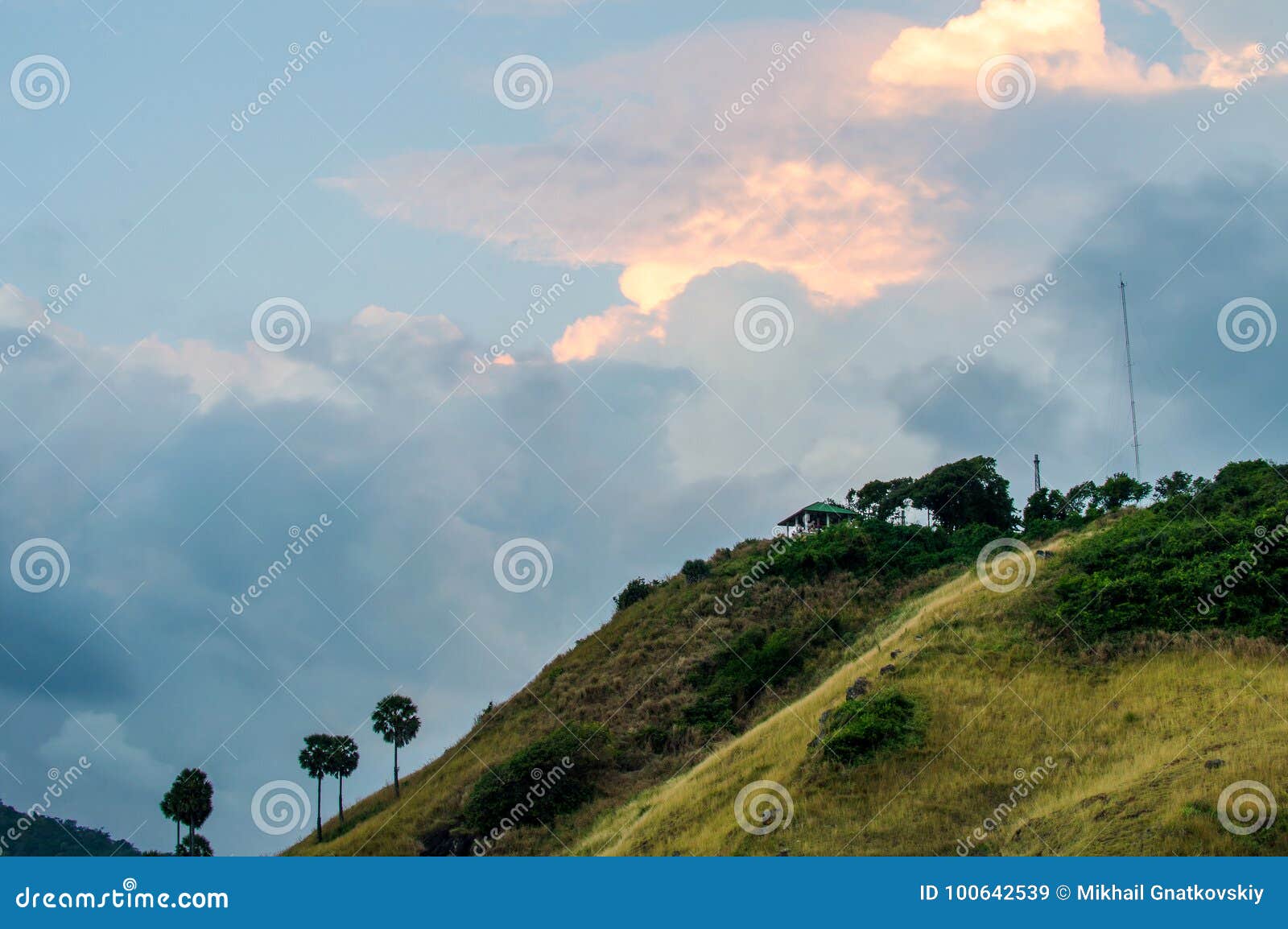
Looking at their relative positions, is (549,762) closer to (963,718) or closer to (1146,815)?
(963,718)

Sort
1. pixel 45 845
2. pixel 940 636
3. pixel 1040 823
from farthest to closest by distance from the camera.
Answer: pixel 45 845 < pixel 940 636 < pixel 1040 823

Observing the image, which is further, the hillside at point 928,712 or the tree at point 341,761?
the tree at point 341,761

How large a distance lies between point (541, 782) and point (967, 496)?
47340 millimetres

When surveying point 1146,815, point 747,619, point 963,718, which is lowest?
point 1146,815

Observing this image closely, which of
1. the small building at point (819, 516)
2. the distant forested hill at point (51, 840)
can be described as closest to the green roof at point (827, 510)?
the small building at point (819, 516)

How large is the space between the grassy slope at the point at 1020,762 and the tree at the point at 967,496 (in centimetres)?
3613

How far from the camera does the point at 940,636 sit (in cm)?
5012

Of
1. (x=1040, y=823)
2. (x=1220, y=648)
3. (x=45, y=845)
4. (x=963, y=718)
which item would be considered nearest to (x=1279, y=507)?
(x=1220, y=648)

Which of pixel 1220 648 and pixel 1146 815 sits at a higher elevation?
pixel 1220 648

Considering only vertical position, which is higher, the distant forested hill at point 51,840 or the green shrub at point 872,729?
the distant forested hill at point 51,840

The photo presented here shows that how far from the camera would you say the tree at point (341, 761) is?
6700 centimetres

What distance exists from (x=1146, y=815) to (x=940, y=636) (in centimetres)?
1908

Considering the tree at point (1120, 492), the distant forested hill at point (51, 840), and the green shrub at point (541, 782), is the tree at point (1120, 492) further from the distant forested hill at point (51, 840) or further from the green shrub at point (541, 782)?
the distant forested hill at point (51, 840)

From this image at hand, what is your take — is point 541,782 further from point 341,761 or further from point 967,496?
point 967,496
